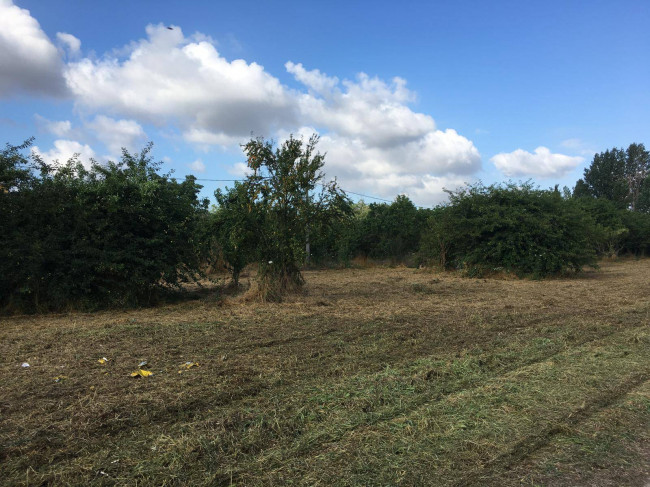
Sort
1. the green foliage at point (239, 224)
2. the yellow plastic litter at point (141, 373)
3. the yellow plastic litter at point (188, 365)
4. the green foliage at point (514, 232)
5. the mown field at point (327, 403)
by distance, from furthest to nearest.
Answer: the green foliage at point (514, 232)
the green foliage at point (239, 224)
the yellow plastic litter at point (188, 365)
the yellow plastic litter at point (141, 373)
the mown field at point (327, 403)

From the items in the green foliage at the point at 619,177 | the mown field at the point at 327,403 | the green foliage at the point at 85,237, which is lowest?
the mown field at the point at 327,403

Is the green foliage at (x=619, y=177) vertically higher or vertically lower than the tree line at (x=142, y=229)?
higher

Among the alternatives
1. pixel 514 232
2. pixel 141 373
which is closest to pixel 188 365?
pixel 141 373

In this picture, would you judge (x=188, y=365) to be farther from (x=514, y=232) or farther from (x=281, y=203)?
(x=514, y=232)

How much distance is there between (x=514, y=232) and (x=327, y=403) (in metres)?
17.3

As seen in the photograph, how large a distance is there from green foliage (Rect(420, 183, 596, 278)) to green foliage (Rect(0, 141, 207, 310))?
13421 mm

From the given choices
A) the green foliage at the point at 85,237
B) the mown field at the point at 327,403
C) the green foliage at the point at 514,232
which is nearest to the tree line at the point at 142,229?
the green foliage at the point at 85,237

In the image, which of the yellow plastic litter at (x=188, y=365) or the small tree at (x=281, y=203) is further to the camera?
the small tree at (x=281, y=203)

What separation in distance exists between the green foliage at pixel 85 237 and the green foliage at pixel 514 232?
1342 cm

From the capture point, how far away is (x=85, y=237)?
10.1 m

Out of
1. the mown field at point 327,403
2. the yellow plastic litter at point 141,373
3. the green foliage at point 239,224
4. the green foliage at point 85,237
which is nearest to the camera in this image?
the mown field at point 327,403

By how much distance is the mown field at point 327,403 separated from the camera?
3252 mm

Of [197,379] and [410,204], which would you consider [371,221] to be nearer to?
[410,204]

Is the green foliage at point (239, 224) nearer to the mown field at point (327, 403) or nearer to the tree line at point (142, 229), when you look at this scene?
the tree line at point (142, 229)
